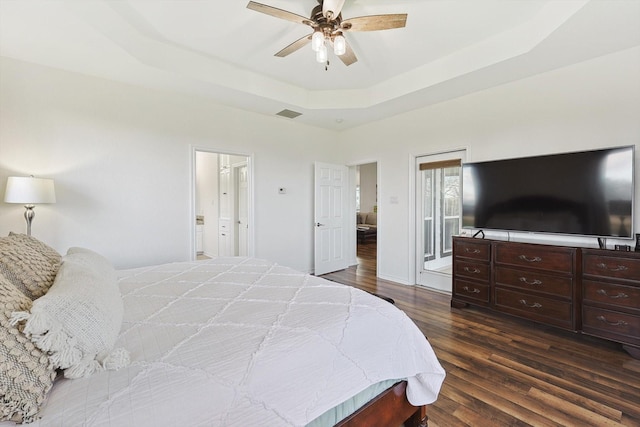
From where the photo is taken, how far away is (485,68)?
115 inches

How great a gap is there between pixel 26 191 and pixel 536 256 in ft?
15.7

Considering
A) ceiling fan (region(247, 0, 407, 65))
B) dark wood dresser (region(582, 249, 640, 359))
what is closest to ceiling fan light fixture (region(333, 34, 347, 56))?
ceiling fan (region(247, 0, 407, 65))

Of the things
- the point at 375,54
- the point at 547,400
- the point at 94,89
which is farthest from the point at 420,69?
the point at 94,89

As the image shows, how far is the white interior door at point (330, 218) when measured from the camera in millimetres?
4938

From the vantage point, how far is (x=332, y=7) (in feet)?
6.57

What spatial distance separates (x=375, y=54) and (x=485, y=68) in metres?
1.16

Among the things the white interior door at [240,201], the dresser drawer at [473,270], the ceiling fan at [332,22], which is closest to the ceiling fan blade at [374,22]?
the ceiling fan at [332,22]

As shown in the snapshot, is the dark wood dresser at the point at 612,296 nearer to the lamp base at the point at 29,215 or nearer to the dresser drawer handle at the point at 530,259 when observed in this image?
the dresser drawer handle at the point at 530,259

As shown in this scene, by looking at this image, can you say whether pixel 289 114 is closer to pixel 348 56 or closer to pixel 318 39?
pixel 348 56

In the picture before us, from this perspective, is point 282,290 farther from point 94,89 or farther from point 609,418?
point 94,89

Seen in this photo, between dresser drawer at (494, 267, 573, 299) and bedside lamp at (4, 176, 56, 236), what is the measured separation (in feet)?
14.9

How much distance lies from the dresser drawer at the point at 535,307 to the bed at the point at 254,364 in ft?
6.43

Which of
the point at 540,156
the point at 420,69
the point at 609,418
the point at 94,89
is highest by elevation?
the point at 420,69

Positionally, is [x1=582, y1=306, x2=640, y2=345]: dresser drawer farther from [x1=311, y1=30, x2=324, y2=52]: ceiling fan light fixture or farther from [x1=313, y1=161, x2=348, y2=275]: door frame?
[x1=313, y1=161, x2=348, y2=275]: door frame
